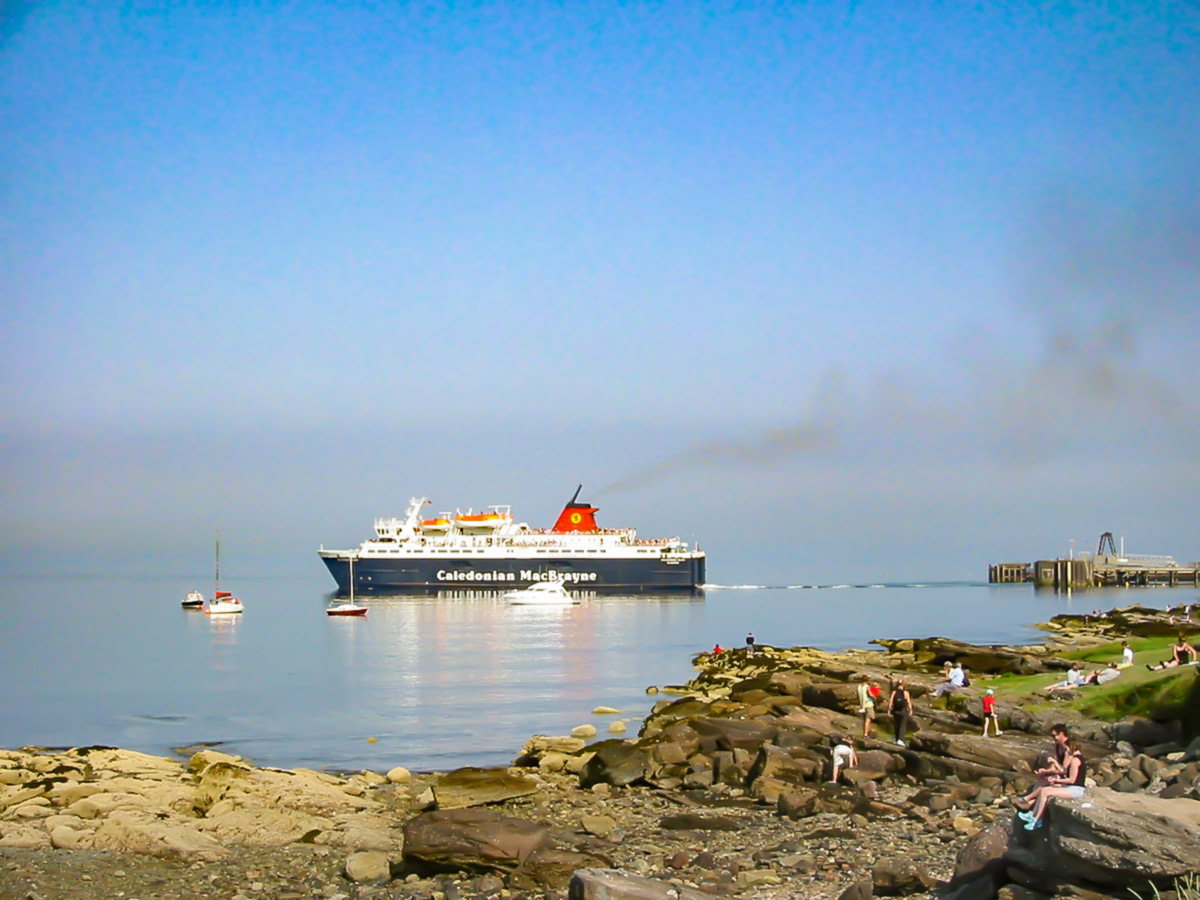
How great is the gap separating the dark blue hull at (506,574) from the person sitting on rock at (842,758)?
68472 millimetres

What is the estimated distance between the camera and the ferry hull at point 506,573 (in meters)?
82.2

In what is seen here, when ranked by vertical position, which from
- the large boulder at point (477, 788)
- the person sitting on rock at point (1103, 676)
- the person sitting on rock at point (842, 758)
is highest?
the person sitting on rock at point (1103, 676)

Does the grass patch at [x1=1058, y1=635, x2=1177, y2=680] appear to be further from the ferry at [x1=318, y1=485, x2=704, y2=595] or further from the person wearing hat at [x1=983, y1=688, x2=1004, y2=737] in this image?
the ferry at [x1=318, y1=485, x2=704, y2=595]

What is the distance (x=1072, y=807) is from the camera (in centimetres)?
744

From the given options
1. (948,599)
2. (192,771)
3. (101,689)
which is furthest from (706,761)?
(948,599)

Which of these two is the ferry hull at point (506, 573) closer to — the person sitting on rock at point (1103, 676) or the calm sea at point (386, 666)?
the calm sea at point (386, 666)

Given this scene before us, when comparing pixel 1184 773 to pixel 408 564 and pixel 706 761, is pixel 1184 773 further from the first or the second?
pixel 408 564

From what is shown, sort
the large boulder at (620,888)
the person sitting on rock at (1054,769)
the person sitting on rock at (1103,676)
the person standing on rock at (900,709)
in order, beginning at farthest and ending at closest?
1. the person sitting on rock at (1103,676)
2. the person standing on rock at (900,709)
3. the large boulder at (620,888)
4. the person sitting on rock at (1054,769)

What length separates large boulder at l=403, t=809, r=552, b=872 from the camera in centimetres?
1069

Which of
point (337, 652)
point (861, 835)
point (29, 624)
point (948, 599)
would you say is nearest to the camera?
point (861, 835)

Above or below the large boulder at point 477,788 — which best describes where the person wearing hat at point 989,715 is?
above

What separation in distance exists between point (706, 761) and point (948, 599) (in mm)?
87308

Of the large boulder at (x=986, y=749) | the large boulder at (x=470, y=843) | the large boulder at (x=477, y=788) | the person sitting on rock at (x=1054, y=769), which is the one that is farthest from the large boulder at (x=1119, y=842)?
the large boulder at (x=477, y=788)

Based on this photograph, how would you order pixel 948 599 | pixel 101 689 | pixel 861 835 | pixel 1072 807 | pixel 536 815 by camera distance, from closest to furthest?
1. pixel 1072 807
2. pixel 861 835
3. pixel 536 815
4. pixel 101 689
5. pixel 948 599
